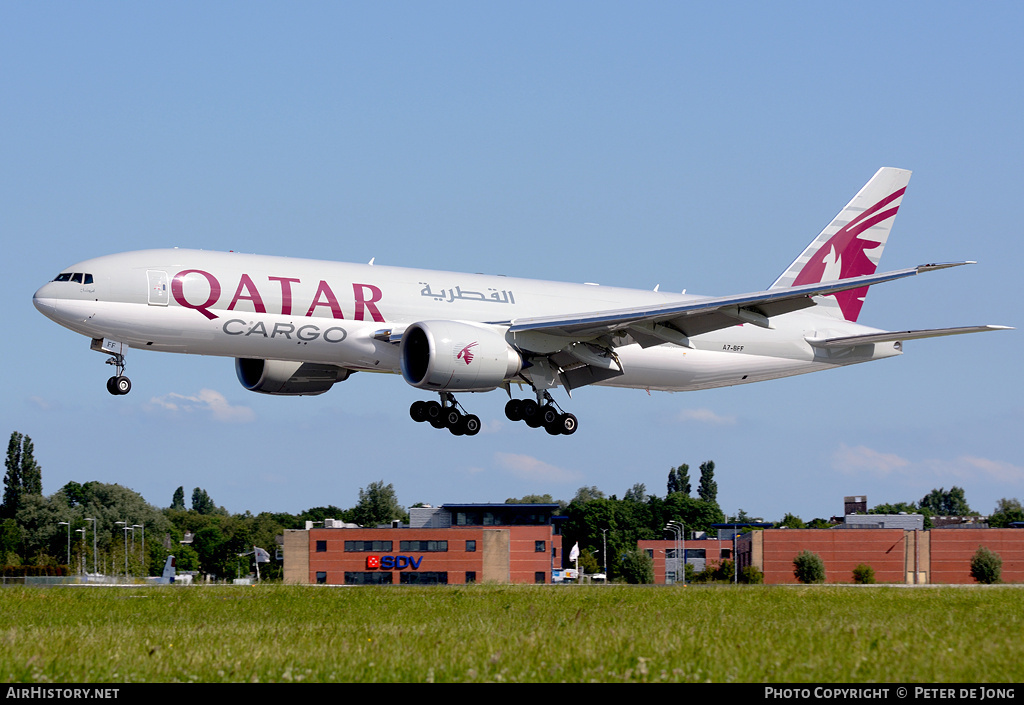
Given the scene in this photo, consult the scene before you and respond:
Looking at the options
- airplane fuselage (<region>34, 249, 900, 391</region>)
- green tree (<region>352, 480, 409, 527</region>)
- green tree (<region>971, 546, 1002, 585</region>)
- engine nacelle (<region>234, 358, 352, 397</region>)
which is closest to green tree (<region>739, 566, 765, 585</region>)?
green tree (<region>971, 546, 1002, 585</region>)

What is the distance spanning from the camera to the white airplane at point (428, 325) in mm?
33000

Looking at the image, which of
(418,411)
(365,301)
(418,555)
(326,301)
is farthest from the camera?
(418,555)

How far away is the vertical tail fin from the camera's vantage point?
45.8 meters

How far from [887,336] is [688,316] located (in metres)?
10.2

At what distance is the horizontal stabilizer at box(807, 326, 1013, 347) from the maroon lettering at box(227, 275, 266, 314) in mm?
20374

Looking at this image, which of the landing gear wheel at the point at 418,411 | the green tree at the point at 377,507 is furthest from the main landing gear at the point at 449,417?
the green tree at the point at 377,507

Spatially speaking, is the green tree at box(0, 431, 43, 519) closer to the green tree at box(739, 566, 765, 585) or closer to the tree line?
the tree line

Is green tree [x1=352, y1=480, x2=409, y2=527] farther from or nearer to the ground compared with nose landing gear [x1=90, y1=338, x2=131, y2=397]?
nearer to the ground

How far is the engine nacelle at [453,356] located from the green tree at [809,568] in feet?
178

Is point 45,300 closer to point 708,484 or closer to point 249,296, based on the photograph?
point 249,296

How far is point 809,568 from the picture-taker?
275ft

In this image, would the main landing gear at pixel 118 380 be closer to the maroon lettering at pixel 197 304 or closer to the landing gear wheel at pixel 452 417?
the maroon lettering at pixel 197 304

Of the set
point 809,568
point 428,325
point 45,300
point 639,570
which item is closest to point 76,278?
point 45,300
